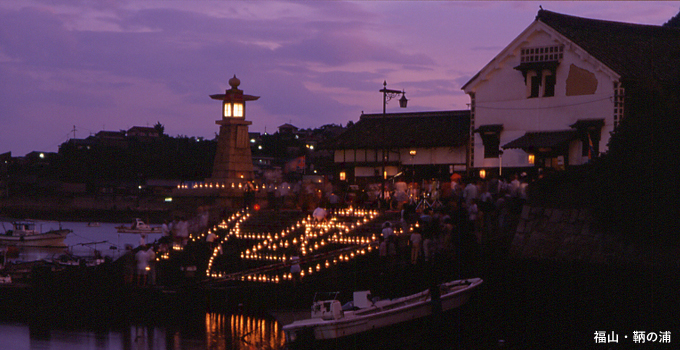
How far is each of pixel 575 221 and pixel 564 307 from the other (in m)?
3.17

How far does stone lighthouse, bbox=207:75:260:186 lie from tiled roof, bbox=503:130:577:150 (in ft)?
49.7

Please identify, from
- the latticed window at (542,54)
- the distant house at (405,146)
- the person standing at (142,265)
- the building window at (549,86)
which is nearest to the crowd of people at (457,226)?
the building window at (549,86)

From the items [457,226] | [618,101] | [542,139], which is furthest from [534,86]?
[457,226]

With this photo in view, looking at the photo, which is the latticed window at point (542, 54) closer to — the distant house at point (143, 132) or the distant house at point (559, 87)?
the distant house at point (559, 87)

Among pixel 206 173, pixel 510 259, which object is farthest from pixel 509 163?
pixel 206 173

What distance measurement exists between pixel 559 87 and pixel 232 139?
18130mm

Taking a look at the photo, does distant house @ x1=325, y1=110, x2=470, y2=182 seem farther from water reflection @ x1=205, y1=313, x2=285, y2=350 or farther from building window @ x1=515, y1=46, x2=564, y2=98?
water reflection @ x1=205, y1=313, x2=285, y2=350

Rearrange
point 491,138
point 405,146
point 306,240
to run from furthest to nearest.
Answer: point 405,146 < point 491,138 < point 306,240

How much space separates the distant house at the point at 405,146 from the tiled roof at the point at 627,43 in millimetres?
8062

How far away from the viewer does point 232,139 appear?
40000mm

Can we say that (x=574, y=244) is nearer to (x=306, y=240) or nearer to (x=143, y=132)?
(x=306, y=240)

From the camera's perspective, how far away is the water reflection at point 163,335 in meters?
22.2

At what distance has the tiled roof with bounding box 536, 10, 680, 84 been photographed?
106 ft

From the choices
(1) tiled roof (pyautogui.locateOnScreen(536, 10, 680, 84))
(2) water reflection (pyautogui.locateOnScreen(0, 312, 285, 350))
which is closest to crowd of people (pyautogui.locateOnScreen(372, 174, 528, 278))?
(2) water reflection (pyautogui.locateOnScreen(0, 312, 285, 350))
